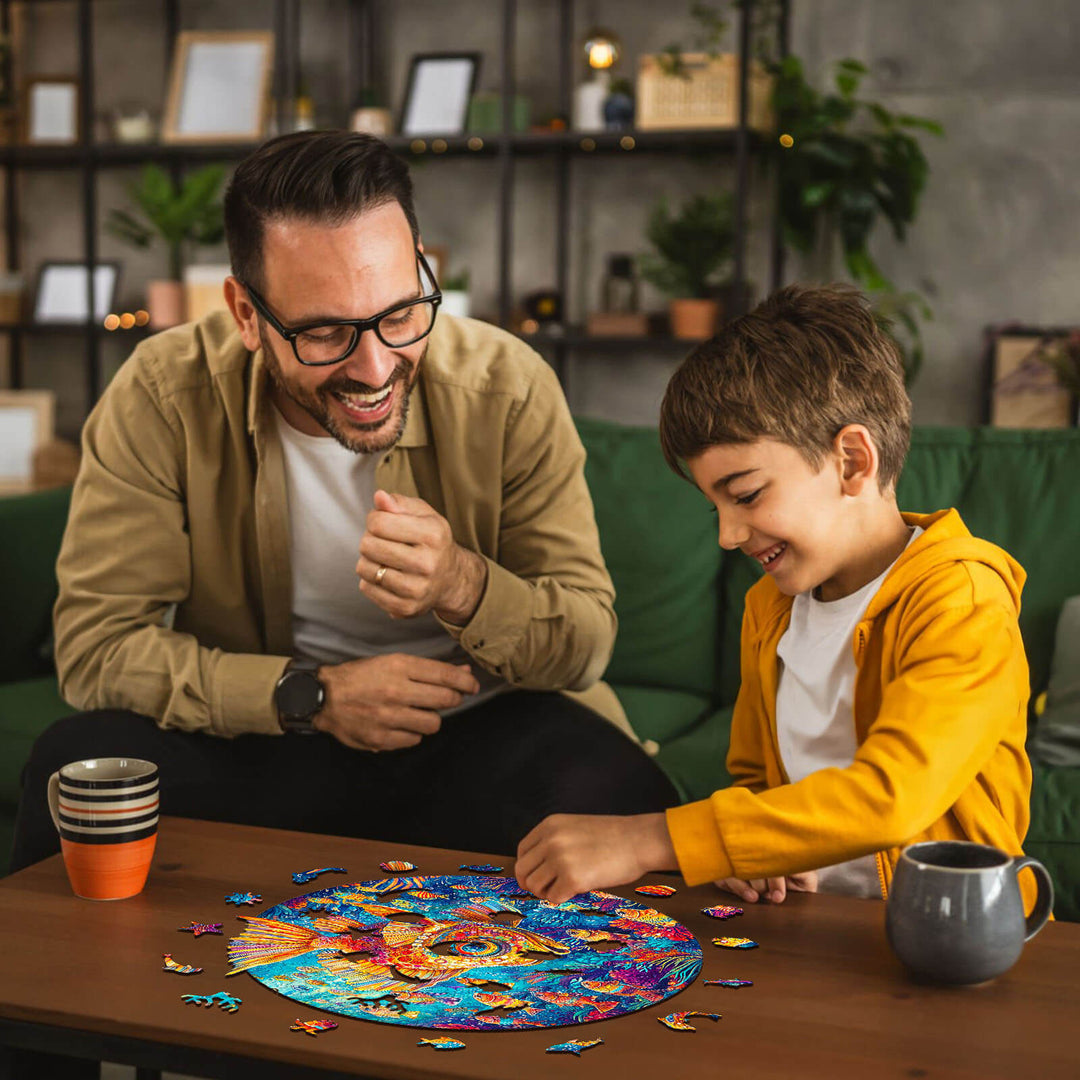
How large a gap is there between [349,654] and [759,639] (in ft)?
2.11

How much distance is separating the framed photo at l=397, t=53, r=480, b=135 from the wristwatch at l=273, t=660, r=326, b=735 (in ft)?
9.20

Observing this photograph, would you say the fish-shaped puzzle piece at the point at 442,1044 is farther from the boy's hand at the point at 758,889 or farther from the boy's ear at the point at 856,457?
the boy's ear at the point at 856,457

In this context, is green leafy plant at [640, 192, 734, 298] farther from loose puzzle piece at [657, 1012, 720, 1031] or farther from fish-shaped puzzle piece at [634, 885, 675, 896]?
loose puzzle piece at [657, 1012, 720, 1031]

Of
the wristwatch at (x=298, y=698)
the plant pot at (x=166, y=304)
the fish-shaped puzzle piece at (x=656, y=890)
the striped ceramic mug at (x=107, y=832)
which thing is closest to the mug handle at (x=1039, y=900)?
the fish-shaped puzzle piece at (x=656, y=890)

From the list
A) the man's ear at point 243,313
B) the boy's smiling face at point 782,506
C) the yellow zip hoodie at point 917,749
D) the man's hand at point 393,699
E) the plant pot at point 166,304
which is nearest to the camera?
the yellow zip hoodie at point 917,749

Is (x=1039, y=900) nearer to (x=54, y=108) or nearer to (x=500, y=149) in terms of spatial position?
(x=500, y=149)

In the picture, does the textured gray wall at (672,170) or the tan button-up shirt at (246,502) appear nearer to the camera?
the tan button-up shirt at (246,502)

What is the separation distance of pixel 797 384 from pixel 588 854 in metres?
0.49

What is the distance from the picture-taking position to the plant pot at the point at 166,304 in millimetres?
4223

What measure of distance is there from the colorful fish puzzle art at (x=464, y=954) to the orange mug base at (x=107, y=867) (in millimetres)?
130

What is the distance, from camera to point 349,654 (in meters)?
1.87

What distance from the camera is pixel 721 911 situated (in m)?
1.14

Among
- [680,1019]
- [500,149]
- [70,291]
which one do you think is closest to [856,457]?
[680,1019]

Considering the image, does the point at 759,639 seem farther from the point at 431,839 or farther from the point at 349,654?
the point at 349,654
